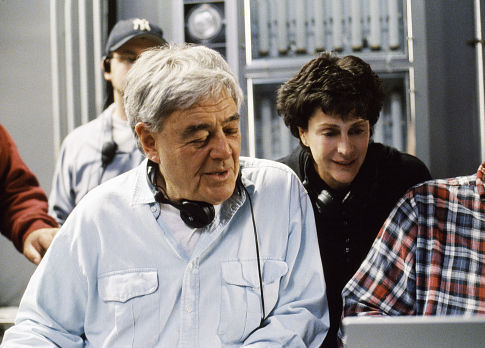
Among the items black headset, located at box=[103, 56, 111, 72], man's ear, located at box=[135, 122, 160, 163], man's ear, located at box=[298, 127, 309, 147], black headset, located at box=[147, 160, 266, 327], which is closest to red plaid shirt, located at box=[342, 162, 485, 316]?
black headset, located at box=[147, 160, 266, 327]

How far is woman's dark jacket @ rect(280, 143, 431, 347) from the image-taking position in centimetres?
177

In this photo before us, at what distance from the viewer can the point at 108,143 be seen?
2.42 meters

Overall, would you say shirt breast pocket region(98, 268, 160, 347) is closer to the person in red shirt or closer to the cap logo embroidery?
the person in red shirt

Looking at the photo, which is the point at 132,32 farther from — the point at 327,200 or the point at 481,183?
the point at 481,183

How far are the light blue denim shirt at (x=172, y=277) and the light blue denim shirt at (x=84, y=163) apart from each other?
83cm

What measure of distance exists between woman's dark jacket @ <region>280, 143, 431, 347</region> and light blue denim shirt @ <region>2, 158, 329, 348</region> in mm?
275

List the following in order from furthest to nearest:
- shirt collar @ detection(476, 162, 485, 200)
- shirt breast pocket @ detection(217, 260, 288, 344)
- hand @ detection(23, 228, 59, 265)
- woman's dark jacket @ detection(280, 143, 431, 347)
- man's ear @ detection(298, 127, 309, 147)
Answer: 1. hand @ detection(23, 228, 59, 265)
2. man's ear @ detection(298, 127, 309, 147)
3. woman's dark jacket @ detection(280, 143, 431, 347)
4. shirt collar @ detection(476, 162, 485, 200)
5. shirt breast pocket @ detection(217, 260, 288, 344)

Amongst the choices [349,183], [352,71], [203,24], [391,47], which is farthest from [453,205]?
[203,24]

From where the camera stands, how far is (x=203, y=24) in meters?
2.46

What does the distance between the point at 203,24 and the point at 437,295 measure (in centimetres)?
151

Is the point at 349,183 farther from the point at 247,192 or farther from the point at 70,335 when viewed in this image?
the point at 70,335

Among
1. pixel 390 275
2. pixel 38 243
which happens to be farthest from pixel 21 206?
pixel 390 275

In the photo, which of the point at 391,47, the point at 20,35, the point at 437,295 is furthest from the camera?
the point at 20,35

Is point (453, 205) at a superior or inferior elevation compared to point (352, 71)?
inferior
